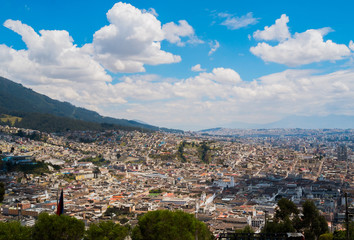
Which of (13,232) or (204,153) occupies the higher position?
(13,232)

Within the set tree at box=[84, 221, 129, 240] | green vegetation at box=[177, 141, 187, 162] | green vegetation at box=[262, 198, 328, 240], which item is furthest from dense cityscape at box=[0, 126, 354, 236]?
tree at box=[84, 221, 129, 240]

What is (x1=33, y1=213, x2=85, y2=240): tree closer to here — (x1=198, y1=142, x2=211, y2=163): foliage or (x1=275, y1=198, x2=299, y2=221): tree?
(x1=275, y1=198, x2=299, y2=221): tree

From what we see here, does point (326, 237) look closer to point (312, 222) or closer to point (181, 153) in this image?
point (312, 222)

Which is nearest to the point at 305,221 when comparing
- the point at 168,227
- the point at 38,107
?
the point at 168,227

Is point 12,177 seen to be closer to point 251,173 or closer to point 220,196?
point 220,196

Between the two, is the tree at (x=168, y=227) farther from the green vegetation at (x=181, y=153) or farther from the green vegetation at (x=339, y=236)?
the green vegetation at (x=181, y=153)

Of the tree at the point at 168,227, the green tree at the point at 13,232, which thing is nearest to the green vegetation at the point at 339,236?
the tree at the point at 168,227
